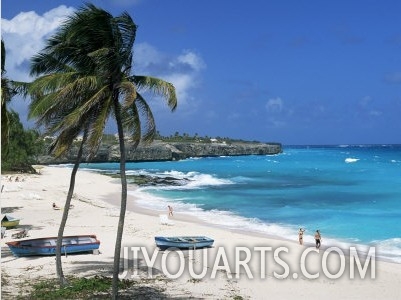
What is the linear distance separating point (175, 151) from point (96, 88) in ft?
438

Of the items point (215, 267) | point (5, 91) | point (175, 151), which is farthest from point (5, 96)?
point (175, 151)

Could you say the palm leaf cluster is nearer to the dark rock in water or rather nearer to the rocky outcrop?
the dark rock in water

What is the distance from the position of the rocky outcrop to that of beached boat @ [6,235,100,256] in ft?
270

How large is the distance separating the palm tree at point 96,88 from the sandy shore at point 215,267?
532cm

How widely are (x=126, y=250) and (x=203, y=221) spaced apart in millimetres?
14395

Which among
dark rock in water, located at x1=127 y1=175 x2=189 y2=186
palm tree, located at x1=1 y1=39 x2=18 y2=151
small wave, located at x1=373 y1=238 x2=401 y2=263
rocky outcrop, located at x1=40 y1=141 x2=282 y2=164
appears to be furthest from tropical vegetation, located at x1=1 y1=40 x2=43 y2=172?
rocky outcrop, located at x1=40 y1=141 x2=282 y2=164

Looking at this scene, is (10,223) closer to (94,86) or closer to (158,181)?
(94,86)

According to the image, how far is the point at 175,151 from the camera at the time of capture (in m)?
145

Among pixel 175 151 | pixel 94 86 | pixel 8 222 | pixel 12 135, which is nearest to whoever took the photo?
pixel 94 86

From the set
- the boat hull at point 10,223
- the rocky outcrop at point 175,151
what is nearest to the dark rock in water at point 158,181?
the rocky outcrop at point 175,151

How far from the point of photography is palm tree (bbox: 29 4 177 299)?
1145 cm

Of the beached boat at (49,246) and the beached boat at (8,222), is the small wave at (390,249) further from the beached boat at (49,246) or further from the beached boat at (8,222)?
the beached boat at (8,222)

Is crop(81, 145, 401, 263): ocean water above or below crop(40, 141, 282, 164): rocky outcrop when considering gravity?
below

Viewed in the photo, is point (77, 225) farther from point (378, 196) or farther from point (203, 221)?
point (378, 196)
